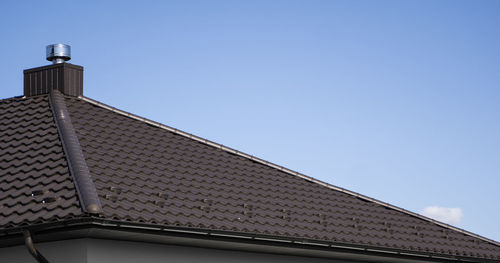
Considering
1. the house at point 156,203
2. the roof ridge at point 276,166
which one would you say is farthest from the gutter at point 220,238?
the roof ridge at point 276,166

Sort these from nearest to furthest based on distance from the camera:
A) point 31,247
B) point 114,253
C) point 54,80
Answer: point 31,247 → point 114,253 → point 54,80

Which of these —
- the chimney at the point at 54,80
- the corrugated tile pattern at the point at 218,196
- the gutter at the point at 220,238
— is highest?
the chimney at the point at 54,80

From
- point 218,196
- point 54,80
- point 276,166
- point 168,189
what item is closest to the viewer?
point 168,189

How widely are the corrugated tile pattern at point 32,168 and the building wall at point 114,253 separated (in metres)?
0.56

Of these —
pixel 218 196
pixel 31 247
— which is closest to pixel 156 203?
pixel 218 196

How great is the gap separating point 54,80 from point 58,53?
0.74m

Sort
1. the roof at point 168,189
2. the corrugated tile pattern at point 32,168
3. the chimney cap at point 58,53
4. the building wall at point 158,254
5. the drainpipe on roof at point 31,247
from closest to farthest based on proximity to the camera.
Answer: the drainpipe on roof at point 31,247 → the corrugated tile pattern at point 32,168 → the building wall at point 158,254 → the roof at point 168,189 → the chimney cap at point 58,53

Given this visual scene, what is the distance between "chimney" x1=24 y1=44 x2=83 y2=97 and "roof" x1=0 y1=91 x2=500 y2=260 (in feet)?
0.73

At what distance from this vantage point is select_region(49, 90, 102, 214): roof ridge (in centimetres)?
987

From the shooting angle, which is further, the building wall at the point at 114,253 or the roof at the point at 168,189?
the roof at the point at 168,189

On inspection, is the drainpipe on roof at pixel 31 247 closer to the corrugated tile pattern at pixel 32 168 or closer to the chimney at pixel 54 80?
the corrugated tile pattern at pixel 32 168

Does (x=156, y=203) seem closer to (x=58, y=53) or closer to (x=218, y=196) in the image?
(x=218, y=196)

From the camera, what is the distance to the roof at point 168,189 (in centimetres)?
1062

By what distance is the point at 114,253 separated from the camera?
34.7 feet
